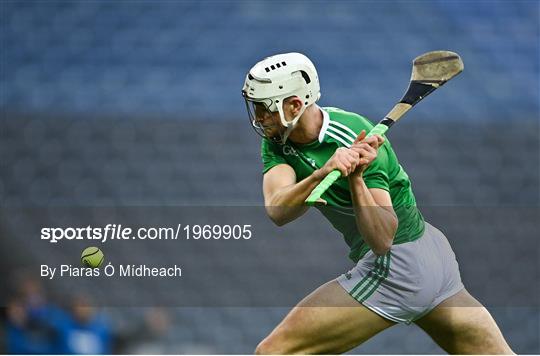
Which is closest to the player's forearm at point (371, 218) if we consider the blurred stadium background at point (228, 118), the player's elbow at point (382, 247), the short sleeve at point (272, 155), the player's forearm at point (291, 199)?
the player's elbow at point (382, 247)

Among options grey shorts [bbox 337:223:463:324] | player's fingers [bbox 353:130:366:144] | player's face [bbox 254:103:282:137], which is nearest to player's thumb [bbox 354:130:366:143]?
player's fingers [bbox 353:130:366:144]

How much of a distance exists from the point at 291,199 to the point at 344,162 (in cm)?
23

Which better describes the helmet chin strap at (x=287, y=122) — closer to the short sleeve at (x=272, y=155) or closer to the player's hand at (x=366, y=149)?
the short sleeve at (x=272, y=155)

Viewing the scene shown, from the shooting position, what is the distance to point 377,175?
2752 mm

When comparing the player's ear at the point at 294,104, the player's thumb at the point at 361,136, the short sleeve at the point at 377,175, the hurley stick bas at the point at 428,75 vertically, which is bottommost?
the short sleeve at the point at 377,175

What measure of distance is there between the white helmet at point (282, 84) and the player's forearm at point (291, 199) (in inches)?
6.2

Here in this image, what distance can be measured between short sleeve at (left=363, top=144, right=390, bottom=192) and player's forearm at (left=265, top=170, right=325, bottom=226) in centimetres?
16

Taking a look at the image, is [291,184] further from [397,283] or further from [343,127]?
[397,283]

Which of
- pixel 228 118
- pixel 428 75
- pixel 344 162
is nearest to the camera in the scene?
pixel 344 162

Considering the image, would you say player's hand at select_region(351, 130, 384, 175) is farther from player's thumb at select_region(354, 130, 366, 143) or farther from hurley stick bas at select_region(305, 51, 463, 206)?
hurley stick bas at select_region(305, 51, 463, 206)

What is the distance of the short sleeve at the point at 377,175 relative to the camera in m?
2.74

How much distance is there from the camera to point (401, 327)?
14.6 ft

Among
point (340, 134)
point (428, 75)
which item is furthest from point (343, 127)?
point (428, 75)

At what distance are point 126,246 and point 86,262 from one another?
0.75ft
